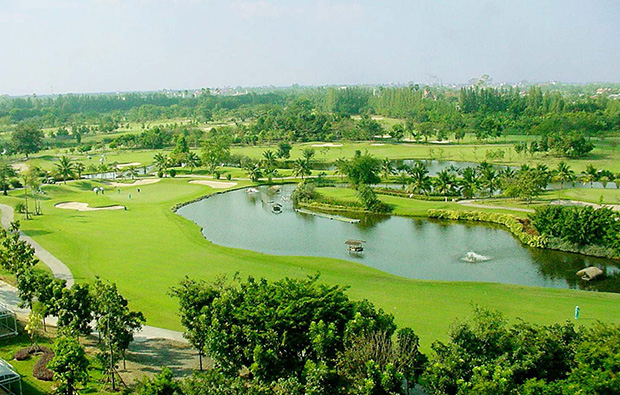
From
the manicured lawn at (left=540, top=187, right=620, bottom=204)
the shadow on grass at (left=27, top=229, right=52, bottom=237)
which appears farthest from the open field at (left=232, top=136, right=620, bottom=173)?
the shadow on grass at (left=27, top=229, right=52, bottom=237)

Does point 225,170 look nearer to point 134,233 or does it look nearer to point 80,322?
point 134,233

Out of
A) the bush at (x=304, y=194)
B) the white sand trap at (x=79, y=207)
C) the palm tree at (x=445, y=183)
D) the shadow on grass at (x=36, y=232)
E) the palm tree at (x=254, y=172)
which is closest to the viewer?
the shadow on grass at (x=36, y=232)

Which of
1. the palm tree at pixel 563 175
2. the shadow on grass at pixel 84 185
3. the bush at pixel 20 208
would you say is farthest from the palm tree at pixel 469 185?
the shadow on grass at pixel 84 185

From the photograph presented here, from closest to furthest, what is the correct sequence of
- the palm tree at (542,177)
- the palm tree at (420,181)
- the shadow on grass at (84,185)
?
1. the palm tree at (542,177)
2. the palm tree at (420,181)
3. the shadow on grass at (84,185)

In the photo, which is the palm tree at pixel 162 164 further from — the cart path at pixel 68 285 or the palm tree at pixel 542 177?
the palm tree at pixel 542 177

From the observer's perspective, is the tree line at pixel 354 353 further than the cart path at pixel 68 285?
No

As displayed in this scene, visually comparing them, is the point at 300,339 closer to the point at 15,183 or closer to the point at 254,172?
the point at 254,172
